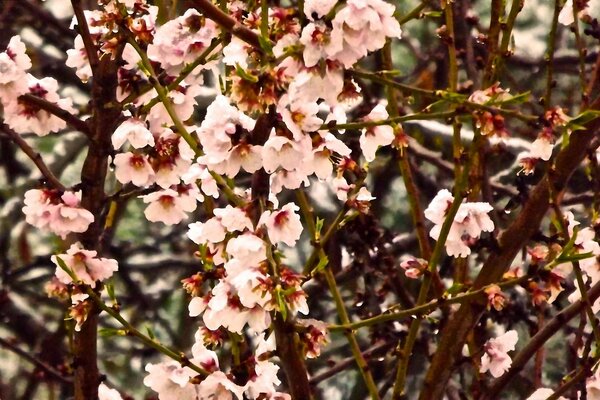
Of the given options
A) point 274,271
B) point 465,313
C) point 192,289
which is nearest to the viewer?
point 274,271

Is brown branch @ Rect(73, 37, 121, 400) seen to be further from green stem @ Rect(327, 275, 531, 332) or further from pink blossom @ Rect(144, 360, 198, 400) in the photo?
green stem @ Rect(327, 275, 531, 332)

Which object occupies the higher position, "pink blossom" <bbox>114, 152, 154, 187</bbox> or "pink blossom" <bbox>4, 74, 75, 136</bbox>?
"pink blossom" <bbox>4, 74, 75, 136</bbox>

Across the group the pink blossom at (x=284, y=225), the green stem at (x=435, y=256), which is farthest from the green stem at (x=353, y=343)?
the pink blossom at (x=284, y=225)

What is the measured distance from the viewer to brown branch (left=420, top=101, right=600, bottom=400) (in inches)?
60.8

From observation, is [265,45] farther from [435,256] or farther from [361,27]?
[435,256]

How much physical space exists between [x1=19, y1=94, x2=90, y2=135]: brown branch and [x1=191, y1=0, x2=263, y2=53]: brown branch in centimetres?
35

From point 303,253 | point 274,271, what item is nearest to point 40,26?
point 303,253

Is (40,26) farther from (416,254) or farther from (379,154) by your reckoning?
(416,254)

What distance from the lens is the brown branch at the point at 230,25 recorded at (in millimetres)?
1178

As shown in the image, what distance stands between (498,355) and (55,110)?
714 millimetres

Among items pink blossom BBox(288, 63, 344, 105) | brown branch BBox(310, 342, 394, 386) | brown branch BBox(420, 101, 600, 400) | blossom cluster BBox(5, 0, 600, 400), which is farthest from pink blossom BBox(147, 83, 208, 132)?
brown branch BBox(310, 342, 394, 386)

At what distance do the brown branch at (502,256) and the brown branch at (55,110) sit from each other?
594 millimetres

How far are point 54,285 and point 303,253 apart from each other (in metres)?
1.81

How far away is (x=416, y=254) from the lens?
2809 millimetres
